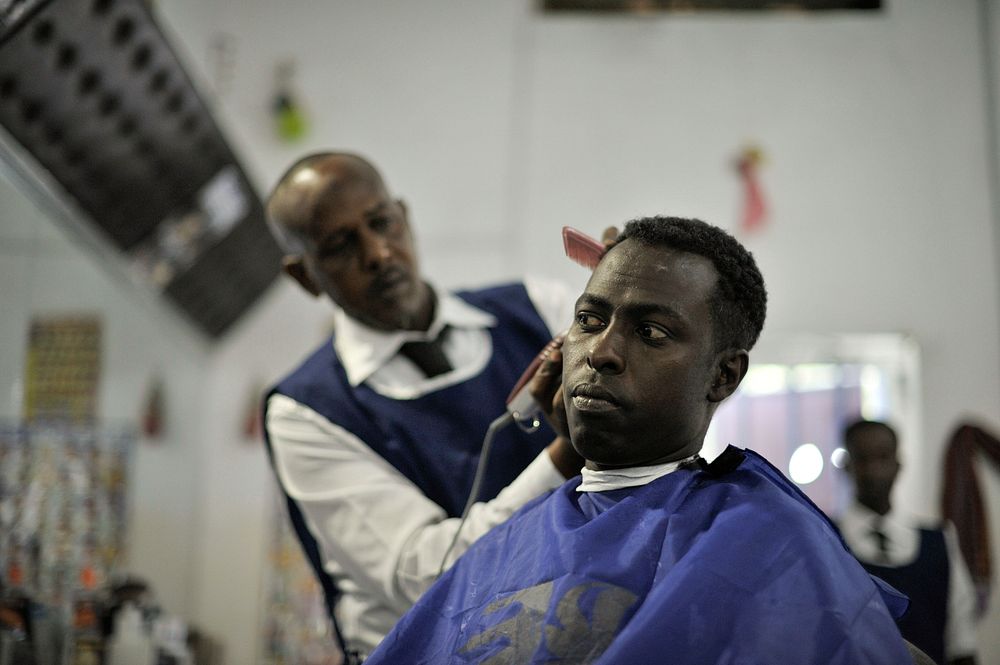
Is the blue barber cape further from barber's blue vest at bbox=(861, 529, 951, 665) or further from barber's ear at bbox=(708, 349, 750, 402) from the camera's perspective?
barber's blue vest at bbox=(861, 529, 951, 665)

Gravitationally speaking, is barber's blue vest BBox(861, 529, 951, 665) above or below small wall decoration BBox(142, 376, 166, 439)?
below

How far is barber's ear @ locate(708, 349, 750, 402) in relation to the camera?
1.31 metres

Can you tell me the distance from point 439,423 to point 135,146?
2.03m

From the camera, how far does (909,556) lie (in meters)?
2.80

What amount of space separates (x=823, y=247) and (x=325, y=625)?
9.37 feet

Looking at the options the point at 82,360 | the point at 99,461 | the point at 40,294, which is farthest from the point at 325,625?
the point at 40,294

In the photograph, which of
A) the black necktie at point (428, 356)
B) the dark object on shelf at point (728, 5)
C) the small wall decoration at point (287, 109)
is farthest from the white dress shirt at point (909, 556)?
the small wall decoration at point (287, 109)

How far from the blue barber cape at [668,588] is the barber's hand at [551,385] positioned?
11 cm

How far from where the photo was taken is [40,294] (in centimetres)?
279

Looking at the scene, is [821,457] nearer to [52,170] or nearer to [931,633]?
[931,633]

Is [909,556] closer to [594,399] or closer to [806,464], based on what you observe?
[806,464]

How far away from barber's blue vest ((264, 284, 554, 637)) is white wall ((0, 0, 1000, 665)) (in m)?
2.68

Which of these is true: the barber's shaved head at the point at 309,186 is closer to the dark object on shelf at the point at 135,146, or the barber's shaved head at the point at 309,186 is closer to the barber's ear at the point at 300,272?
the barber's ear at the point at 300,272

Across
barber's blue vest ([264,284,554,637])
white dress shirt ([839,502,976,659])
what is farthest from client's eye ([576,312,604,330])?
white dress shirt ([839,502,976,659])
